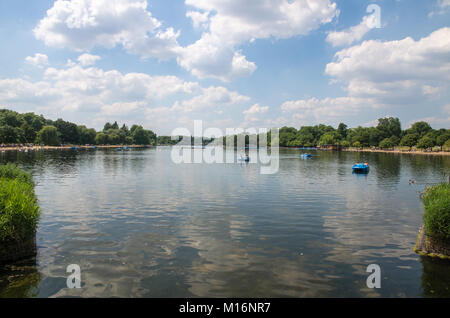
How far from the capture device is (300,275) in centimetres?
1466

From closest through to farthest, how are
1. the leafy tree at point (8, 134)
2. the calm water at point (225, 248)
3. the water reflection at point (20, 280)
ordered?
Answer: the water reflection at point (20, 280) → the calm water at point (225, 248) → the leafy tree at point (8, 134)

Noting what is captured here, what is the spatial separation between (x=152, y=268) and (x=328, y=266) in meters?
9.69

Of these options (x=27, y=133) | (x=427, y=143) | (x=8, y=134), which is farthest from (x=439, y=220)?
(x=27, y=133)

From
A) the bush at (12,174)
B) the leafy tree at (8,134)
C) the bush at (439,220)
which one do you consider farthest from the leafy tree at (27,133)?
the bush at (439,220)

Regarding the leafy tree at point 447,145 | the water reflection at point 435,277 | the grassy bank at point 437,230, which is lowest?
the water reflection at point 435,277

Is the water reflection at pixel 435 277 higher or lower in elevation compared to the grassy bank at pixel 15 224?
lower

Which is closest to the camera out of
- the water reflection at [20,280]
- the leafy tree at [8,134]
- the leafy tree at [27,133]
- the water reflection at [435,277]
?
the water reflection at [20,280]

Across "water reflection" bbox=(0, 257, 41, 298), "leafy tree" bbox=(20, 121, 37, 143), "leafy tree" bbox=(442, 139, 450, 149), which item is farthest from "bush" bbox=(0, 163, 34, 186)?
"leafy tree" bbox=(442, 139, 450, 149)

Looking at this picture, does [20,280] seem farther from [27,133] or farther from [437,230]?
[27,133]

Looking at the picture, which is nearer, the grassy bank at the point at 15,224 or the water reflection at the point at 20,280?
the water reflection at the point at 20,280

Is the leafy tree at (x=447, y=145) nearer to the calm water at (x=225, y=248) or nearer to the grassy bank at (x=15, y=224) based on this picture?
the calm water at (x=225, y=248)

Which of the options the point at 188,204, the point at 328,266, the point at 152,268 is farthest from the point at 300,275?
the point at 188,204
